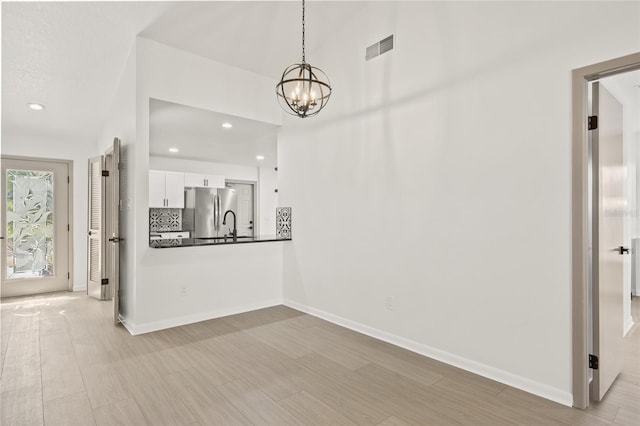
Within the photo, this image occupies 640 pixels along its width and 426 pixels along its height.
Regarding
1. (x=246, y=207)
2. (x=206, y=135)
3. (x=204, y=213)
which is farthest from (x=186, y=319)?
(x=246, y=207)

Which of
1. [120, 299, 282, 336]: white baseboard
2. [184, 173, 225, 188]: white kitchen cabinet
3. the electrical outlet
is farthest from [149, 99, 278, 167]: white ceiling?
the electrical outlet

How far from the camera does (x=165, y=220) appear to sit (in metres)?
7.30

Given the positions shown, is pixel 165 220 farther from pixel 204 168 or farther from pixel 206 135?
pixel 206 135

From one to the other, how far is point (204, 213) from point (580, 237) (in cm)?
645

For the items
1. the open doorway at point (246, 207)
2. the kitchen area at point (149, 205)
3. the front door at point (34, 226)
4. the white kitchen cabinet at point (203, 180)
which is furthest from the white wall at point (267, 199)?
the front door at point (34, 226)

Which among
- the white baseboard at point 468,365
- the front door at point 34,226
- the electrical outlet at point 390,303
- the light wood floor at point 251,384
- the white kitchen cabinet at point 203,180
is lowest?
the light wood floor at point 251,384

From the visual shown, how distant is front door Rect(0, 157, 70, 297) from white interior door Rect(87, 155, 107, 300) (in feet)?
2.92

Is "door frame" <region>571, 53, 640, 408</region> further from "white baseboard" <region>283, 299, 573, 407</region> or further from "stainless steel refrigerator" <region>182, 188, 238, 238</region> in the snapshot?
"stainless steel refrigerator" <region>182, 188, 238, 238</region>

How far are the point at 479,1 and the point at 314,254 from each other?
119 inches

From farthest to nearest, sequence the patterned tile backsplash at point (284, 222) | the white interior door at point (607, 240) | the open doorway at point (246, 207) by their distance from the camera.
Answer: the open doorway at point (246, 207), the patterned tile backsplash at point (284, 222), the white interior door at point (607, 240)

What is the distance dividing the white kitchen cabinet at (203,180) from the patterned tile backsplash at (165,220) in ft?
2.31

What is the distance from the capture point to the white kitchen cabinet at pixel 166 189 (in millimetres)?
6777

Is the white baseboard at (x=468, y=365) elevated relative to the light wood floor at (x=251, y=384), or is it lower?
elevated

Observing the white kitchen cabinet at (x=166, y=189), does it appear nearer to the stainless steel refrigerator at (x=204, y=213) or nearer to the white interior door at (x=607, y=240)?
the stainless steel refrigerator at (x=204, y=213)
